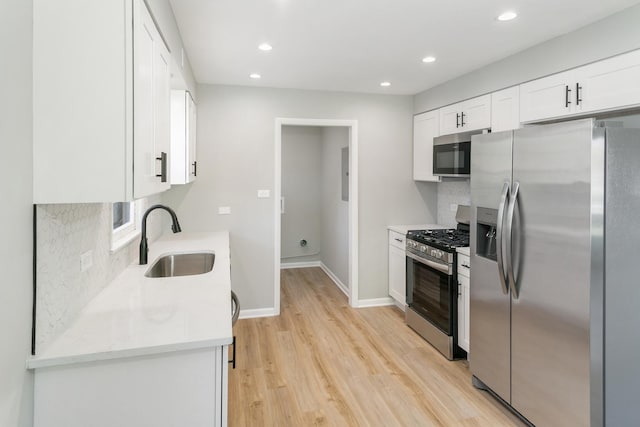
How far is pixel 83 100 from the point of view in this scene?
4.05 feet

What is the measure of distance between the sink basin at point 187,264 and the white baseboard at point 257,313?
130 centimetres

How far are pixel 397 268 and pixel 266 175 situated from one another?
1781mm

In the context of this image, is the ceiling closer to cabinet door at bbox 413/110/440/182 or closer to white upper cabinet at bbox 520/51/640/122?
white upper cabinet at bbox 520/51/640/122

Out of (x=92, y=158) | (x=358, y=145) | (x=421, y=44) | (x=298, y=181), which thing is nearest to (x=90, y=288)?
(x=92, y=158)

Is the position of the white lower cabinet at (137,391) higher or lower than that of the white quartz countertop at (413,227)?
lower

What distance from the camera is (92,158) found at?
49.1 inches

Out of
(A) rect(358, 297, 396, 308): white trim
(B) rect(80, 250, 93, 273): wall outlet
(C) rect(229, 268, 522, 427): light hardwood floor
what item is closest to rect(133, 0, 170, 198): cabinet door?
(B) rect(80, 250, 93, 273): wall outlet

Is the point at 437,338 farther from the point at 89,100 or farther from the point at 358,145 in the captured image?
the point at 89,100

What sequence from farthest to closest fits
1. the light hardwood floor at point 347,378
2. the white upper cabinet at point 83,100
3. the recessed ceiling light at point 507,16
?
the light hardwood floor at point 347,378, the recessed ceiling light at point 507,16, the white upper cabinet at point 83,100

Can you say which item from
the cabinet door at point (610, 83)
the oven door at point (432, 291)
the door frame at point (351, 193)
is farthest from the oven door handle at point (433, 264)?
the cabinet door at point (610, 83)

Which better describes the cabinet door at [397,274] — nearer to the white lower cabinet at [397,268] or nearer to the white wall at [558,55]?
the white lower cabinet at [397,268]

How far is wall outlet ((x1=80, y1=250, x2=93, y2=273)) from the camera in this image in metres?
1.72

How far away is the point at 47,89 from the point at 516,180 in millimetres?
2339

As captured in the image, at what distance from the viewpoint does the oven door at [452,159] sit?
358 cm
